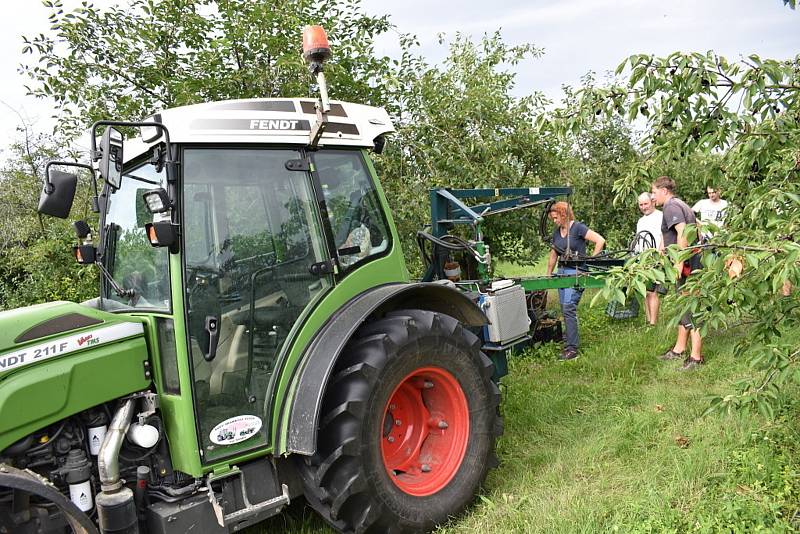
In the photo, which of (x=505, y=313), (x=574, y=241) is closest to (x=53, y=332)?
(x=505, y=313)

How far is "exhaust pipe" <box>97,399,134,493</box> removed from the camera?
2635mm

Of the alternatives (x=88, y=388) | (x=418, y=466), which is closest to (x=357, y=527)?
→ (x=418, y=466)

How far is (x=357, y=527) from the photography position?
2.98m

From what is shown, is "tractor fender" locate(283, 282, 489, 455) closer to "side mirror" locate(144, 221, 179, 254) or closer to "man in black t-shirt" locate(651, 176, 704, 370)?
"side mirror" locate(144, 221, 179, 254)

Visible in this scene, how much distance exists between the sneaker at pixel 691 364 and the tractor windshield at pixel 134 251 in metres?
4.42

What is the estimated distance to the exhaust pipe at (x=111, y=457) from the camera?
2635mm


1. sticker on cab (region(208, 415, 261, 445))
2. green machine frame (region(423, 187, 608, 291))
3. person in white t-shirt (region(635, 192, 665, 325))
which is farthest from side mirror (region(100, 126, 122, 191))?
person in white t-shirt (region(635, 192, 665, 325))

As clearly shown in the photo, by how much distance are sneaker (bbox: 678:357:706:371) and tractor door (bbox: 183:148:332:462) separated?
3707mm

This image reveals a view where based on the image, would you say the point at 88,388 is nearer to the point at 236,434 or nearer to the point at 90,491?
the point at 90,491

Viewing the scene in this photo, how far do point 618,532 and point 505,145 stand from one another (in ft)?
15.8

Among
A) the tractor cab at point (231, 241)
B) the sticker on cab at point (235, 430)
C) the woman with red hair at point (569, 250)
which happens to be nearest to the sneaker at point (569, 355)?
the woman with red hair at point (569, 250)

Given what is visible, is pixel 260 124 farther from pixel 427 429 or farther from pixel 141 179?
pixel 427 429

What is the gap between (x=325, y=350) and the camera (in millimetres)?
3076

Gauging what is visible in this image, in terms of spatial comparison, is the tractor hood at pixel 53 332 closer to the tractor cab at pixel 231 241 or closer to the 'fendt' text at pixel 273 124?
the tractor cab at pixel 231 241
